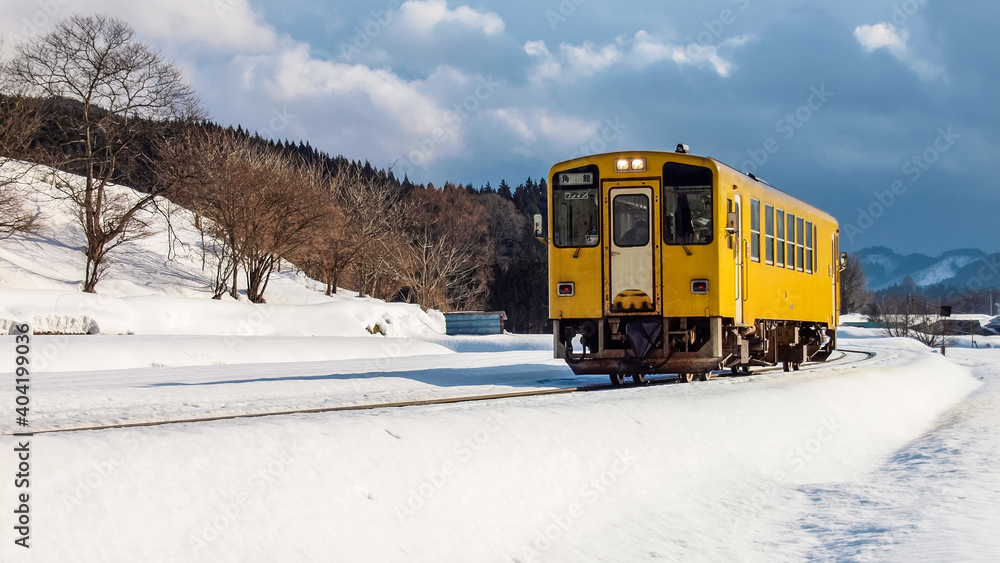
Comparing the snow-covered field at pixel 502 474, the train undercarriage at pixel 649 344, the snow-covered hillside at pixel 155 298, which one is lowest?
the snow-covered field at pixel 502 474

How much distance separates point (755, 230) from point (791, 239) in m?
2.55

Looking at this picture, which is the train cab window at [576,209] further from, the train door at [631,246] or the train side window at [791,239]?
the train side window at [791,239]

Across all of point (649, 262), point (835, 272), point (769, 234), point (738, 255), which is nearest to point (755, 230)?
point (769, 234)

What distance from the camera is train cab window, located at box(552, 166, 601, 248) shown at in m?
14.7

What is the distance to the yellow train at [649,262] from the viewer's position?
559 inches

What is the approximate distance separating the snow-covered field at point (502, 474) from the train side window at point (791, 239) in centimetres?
284

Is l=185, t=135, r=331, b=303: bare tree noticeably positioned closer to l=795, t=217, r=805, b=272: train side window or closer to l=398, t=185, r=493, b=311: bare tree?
l=398, t=185, r=493, b=311: bare tree

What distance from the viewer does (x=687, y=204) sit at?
14.3m

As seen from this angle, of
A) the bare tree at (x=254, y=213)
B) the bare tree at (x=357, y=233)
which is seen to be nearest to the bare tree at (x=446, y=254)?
the bare tree at (x=357, y=233)

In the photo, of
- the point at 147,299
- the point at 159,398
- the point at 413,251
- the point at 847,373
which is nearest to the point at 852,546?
the point at 159,398

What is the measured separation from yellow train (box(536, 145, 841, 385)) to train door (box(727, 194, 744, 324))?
18 mm

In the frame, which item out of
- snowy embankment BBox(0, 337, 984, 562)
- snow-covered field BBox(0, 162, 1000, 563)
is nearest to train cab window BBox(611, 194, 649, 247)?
snow-covered field BBox(0, 162, 1000, 563)

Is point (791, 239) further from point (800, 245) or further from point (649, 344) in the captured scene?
point (649, 344)

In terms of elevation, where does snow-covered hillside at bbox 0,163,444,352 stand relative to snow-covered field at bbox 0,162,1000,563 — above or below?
above
